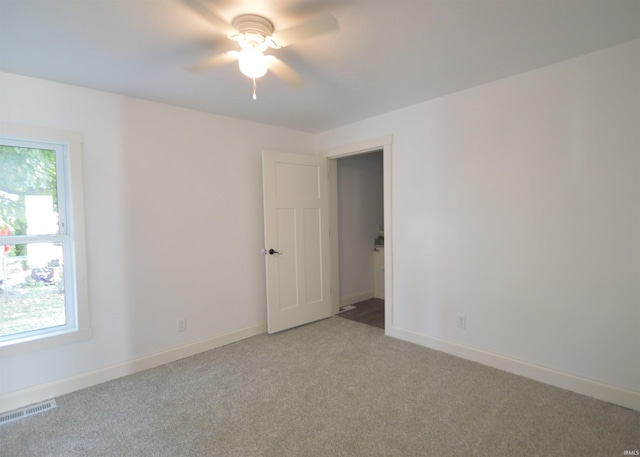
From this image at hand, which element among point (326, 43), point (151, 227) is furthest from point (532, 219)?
point (151, 227)

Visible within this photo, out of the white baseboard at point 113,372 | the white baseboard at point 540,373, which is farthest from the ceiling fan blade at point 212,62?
the white baseboard at point 540,373

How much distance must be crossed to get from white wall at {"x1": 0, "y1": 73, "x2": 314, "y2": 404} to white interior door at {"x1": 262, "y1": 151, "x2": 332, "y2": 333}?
0.61 ft

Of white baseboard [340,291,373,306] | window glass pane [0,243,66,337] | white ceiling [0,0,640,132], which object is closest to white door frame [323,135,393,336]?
white baseboard [340,291,373,306]

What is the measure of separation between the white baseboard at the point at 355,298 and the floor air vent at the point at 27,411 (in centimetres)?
317

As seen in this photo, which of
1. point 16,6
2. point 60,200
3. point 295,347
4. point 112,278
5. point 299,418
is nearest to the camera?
point 16,6

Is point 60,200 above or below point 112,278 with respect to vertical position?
above

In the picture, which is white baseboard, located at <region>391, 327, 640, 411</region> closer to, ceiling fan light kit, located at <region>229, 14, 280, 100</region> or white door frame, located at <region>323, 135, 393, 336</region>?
white door frame, located at <region>323, 135, 393, 336</region>

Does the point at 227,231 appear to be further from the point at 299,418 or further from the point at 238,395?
the point at 299,418

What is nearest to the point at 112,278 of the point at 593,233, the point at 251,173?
the point at 251,173

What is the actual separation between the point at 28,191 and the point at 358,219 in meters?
3.66

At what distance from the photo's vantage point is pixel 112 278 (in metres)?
2.60

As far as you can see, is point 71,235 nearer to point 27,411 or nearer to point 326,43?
point 27,411

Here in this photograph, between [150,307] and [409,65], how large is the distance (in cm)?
290

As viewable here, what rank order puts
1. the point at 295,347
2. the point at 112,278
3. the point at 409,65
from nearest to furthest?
the point at 409,65
the point at 112,278
the point at 295,347
